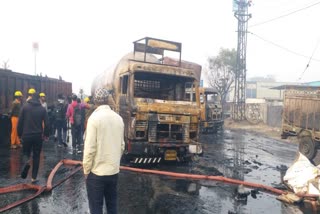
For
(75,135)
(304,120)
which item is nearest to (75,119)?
(75,135)

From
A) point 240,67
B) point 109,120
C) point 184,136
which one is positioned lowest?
point 184,136

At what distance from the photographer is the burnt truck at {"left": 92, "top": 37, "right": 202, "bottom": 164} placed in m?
8.68

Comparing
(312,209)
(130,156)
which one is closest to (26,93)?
(130,156)

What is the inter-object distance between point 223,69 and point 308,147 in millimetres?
31066

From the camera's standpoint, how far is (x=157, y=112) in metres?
8.79

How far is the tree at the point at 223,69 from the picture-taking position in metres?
41.2

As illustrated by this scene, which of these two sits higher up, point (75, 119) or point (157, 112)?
point (157, 112)

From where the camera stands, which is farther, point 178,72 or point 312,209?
point 178,72

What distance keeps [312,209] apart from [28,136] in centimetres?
580

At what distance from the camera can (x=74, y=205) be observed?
5.68 m

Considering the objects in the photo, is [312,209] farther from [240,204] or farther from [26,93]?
[26,93]

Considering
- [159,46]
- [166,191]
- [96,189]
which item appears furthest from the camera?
[159,46]

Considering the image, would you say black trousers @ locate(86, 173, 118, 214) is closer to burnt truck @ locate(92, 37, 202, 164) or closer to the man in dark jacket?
the man in dark jacket

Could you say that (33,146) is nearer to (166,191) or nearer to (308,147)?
(166,191)
